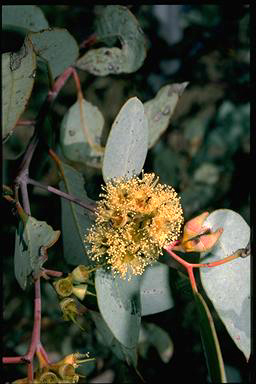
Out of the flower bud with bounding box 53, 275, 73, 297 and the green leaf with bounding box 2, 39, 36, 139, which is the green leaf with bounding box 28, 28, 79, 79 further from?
the flower bud with bounding box 53, 275, 73, 297

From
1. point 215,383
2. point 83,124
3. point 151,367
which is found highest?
point 83,124

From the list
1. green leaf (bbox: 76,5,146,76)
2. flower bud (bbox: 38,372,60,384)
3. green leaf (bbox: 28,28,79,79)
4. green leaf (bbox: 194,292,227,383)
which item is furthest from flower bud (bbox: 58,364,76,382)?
green leaf (bbox: 76,5,146,76)

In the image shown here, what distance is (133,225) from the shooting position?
99 centimetres

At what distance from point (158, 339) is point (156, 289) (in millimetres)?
576

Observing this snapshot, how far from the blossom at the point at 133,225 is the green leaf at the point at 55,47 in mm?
353

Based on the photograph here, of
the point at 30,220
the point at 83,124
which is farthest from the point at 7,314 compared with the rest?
the point at 30,220

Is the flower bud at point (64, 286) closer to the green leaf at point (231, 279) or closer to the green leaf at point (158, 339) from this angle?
the green leaf at point (231, 279)

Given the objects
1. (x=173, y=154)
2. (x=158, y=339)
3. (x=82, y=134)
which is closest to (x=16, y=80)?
(x=82, y=134)

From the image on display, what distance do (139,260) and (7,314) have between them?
1.05m

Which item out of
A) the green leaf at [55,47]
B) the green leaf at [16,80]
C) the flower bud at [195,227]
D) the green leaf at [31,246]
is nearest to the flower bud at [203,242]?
the flower bud at [195,227]

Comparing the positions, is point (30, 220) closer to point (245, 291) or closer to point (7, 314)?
point (245, 291)

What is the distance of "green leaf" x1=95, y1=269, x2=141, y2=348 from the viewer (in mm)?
953

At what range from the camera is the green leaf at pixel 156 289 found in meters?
1.10

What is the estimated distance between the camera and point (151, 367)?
67.8 inches
